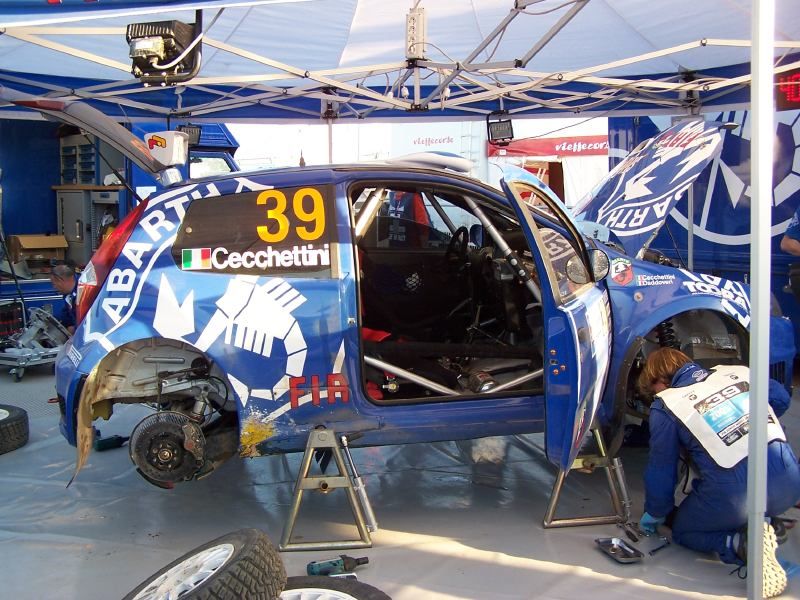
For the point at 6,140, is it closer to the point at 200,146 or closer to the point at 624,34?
the point at 200,146

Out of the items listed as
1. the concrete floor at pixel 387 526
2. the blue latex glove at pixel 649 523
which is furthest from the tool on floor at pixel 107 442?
the blue latex glove at pixel 649 523

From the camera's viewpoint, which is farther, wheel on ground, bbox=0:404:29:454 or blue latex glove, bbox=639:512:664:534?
wheel on ground, bbox=0:404:29:454

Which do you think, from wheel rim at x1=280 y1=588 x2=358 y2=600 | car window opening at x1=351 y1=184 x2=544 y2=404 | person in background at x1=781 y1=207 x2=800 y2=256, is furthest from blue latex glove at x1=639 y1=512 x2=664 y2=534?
person in background at x1=781 y1=207 x2=800 y2=256

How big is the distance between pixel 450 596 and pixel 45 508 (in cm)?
250

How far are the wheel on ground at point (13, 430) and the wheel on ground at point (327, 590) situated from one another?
318cm

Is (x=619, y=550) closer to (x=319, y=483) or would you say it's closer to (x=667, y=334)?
(x=667, y=334)

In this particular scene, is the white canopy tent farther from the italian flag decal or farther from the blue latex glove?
the blue latex glove

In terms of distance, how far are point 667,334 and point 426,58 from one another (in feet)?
11.6

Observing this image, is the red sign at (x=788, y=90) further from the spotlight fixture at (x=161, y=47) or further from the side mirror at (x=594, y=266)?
the spotlight fixture at (x=161, y=47)

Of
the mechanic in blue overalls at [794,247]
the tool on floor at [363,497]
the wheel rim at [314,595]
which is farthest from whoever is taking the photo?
the mechanic in blue overalls at [794,247]

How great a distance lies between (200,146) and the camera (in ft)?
34.7

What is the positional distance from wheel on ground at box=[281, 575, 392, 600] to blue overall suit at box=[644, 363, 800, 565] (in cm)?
144

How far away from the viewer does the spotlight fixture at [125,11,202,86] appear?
4242 millimetres

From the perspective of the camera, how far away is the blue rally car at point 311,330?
379 cm
